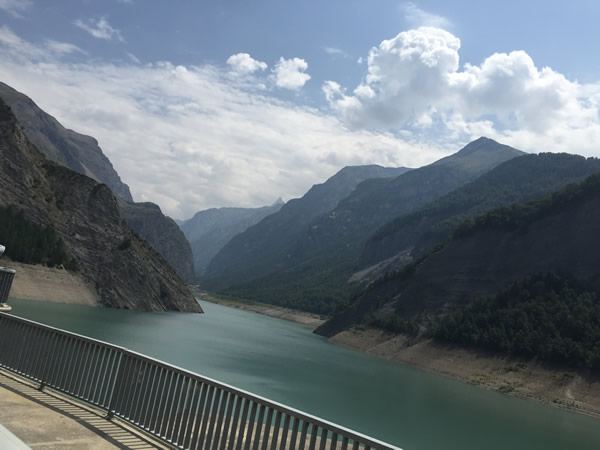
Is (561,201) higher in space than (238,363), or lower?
higher

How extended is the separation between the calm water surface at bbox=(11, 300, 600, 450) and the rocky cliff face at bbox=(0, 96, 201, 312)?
1177 inches

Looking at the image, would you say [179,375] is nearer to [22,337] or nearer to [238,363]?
[22,337]

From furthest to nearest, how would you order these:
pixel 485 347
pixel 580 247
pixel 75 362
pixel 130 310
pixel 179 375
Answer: pixel 130 310
pixel 580 247
pixel 485 347
pixel 75 362
pixel 179 375

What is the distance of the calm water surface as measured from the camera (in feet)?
113

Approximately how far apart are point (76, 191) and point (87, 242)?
11956 mm

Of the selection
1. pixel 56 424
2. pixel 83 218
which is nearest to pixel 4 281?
pixel 56 424

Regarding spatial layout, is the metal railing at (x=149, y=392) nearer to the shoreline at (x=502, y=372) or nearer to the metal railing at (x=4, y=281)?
the metal railing at (x=4, y=281)

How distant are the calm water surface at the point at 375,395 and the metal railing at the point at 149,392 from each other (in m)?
21.7

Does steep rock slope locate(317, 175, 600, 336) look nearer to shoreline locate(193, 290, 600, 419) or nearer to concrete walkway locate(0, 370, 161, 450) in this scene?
shoreline locate(193, 290, 600, 419)

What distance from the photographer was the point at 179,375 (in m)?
10.3

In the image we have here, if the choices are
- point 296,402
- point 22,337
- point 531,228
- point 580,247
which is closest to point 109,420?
point 22,337

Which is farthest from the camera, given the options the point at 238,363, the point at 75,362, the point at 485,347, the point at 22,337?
the point at 485,347

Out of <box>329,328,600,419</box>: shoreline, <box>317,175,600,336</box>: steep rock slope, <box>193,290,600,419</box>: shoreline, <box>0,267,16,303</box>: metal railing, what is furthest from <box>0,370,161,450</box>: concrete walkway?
<box>317,175,600,336</box>: steep rock slope

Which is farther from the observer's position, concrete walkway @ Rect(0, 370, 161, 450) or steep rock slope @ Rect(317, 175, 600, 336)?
steep rock slope @ Rect(317, 175, 600, 336)
